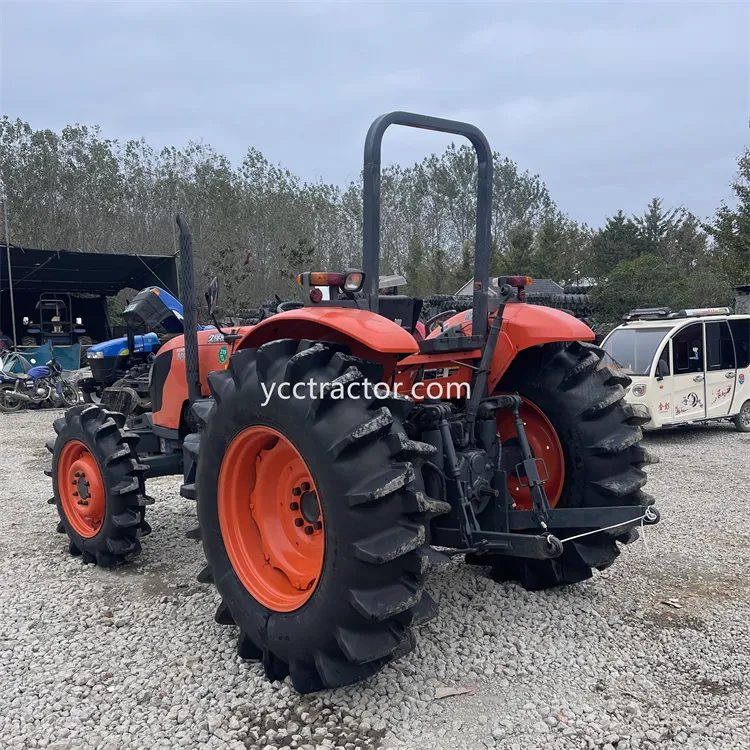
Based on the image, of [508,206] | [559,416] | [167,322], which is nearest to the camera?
[559,416]

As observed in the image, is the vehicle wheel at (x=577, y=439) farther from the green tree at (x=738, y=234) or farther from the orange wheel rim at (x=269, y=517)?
the green tree at (x=738, y=234)

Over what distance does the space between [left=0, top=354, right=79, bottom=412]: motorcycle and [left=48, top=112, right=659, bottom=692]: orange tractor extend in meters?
9.79

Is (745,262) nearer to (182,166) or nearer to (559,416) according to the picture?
(559,416)

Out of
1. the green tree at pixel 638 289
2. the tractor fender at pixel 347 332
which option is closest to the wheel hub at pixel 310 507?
the tractor fender at pixel 347 332

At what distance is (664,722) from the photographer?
250 cm

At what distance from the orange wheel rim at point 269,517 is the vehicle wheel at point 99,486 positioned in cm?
134

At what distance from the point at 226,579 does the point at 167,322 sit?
16.5 feet

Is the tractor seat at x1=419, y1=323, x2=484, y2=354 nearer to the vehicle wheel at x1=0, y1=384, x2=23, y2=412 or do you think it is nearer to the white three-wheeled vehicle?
the white three-wheeled vehicle

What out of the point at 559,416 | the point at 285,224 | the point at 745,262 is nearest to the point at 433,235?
the point at 285,224

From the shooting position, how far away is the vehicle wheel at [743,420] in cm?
970

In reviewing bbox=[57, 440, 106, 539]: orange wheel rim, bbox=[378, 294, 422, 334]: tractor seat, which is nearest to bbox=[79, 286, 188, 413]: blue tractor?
bbox=[57, 440, 106, 539]: orange wheel rim

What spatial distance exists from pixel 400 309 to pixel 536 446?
1.01 m

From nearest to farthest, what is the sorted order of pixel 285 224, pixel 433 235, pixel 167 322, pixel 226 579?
pixel 226 579 → pixel 167 322 → pixel 285 224 → pixel 433 235

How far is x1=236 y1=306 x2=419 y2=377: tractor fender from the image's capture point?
2.54 meters
